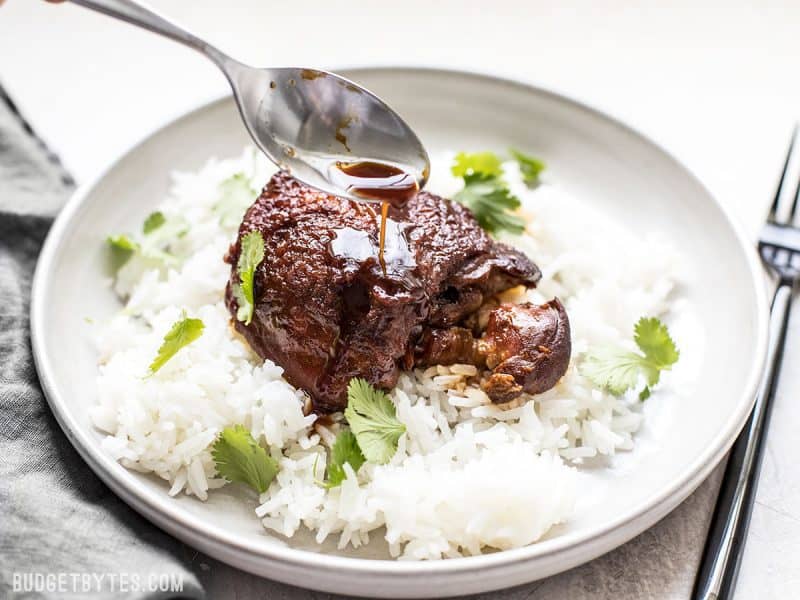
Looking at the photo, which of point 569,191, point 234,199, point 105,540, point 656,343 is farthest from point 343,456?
point 569,191

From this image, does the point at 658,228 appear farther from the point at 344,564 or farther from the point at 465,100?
the point at 344,564

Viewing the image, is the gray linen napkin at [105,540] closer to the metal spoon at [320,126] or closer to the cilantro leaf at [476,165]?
the metal spoon at [320,126]

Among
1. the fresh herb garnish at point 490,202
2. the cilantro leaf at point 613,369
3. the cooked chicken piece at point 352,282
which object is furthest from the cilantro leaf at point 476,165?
the cilantro leaf at point 613,369

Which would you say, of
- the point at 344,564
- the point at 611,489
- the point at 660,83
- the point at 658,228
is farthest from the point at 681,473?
the point at 660,83

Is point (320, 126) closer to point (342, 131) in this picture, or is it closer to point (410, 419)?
point (342, 131)

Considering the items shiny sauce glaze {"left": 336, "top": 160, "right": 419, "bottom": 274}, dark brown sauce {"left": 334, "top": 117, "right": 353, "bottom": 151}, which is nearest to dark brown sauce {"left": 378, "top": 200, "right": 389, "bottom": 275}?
shiny sauce glaze {"left": 336, "top": 160, "right": 419, "bottom": 274}
